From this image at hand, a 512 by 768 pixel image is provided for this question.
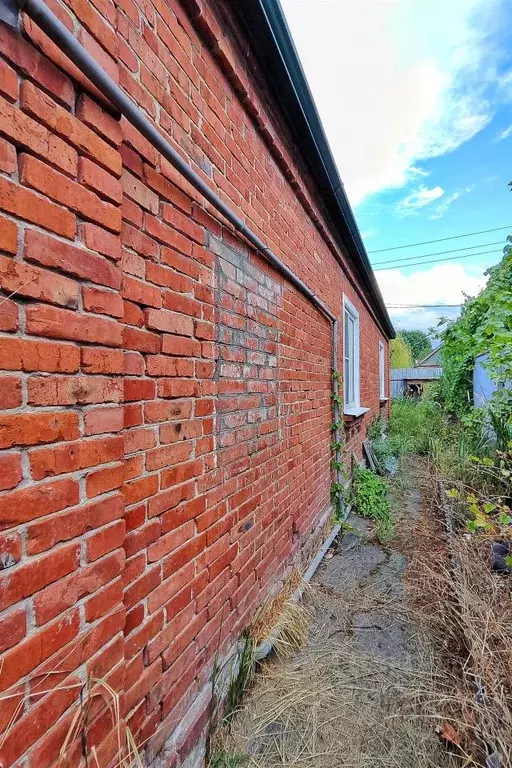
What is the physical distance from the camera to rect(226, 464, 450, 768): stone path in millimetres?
1830

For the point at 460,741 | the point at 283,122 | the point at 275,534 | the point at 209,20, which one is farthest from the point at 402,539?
the point at 209,20

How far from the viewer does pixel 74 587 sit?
3.34 feet

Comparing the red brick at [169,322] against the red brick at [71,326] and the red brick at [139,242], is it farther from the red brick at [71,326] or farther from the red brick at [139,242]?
the red brick at [71,326]

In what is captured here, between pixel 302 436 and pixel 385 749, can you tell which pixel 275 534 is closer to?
pixel 302 436

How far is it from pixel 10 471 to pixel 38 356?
0.86 ft

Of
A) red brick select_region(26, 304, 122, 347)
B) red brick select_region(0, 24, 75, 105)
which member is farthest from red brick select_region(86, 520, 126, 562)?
red brick select_region(0, 24, 75, 105)

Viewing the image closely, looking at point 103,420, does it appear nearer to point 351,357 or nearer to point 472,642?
point 472,642

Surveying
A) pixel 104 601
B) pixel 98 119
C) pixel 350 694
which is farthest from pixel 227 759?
pixel 98 119

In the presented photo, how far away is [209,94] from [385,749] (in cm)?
318

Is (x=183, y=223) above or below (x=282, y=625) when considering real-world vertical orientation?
above

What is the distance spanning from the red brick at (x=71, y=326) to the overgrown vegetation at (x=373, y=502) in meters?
4.02

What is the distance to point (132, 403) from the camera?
1374 mm

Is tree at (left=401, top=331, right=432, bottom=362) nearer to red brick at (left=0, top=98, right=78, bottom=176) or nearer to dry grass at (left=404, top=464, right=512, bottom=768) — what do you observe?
dry grass at (left=404, top=464, right=512, bottom=768)

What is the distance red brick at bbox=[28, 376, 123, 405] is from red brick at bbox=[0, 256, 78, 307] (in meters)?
0.19
